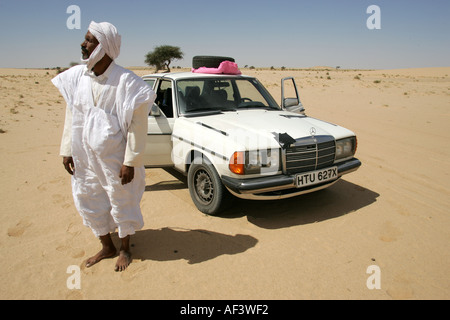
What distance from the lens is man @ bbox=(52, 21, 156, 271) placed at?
2.54 meters

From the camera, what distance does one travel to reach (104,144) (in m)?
2.58

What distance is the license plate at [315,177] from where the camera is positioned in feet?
12.0

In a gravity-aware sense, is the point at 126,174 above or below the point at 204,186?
above

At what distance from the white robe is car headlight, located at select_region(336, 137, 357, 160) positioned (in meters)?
2.59

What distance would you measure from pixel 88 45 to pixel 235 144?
1742 millimetres

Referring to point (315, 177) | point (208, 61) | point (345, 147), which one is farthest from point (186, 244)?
point (208, 61)

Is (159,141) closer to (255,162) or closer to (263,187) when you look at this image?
(255,162)

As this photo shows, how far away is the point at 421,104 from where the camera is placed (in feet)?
48.5

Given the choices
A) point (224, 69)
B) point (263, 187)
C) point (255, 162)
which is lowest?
point (263, 187)

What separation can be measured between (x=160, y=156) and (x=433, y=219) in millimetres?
3687

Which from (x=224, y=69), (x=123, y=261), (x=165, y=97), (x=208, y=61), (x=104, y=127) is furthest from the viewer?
(x=208, y=61)

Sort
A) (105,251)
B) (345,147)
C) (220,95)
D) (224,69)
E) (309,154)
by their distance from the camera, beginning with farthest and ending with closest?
1. (224,69)
2. (220,95)
3. (345,147)
4. (309,154)
5. (105,251)

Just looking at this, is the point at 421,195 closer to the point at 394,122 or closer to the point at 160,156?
the point at 160,156
